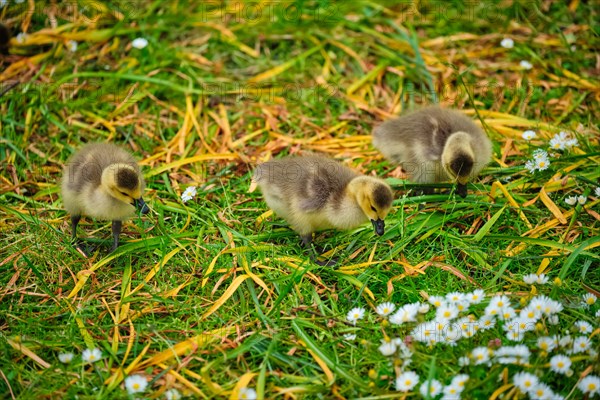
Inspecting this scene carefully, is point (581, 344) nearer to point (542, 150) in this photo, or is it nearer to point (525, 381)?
point (525, 381)

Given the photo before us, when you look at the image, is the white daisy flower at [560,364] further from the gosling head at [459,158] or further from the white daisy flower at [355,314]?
the gosling head at [459,158]

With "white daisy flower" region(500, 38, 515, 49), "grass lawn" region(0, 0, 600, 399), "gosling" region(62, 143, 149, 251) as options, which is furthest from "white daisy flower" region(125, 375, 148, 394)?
"white daisy flower" region(500, 38, 515, 49)

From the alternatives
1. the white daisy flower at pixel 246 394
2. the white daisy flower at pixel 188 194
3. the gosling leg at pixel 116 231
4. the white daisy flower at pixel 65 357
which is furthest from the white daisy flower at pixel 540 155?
the white daisy flower at pixel 65 357

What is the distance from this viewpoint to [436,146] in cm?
389

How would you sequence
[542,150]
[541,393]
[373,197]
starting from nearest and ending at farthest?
[541,393], [373,197], [542,150]

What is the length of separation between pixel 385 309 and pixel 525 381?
745mm

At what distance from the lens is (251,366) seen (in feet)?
10.1

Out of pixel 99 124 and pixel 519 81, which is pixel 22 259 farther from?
pixel 519 81

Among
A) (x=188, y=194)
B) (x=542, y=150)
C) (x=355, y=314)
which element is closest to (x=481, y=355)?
(x=355, y=314)

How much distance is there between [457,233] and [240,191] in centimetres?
143

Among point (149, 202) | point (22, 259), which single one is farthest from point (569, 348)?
point (22, 259)

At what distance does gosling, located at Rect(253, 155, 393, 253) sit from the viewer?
3400mm

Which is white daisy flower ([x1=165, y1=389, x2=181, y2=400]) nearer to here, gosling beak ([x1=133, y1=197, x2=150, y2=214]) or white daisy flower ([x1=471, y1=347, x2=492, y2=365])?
gosling beak ([x1=133, y1=197, x2=150, y2=214])

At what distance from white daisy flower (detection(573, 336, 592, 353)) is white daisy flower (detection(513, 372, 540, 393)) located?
253mm
